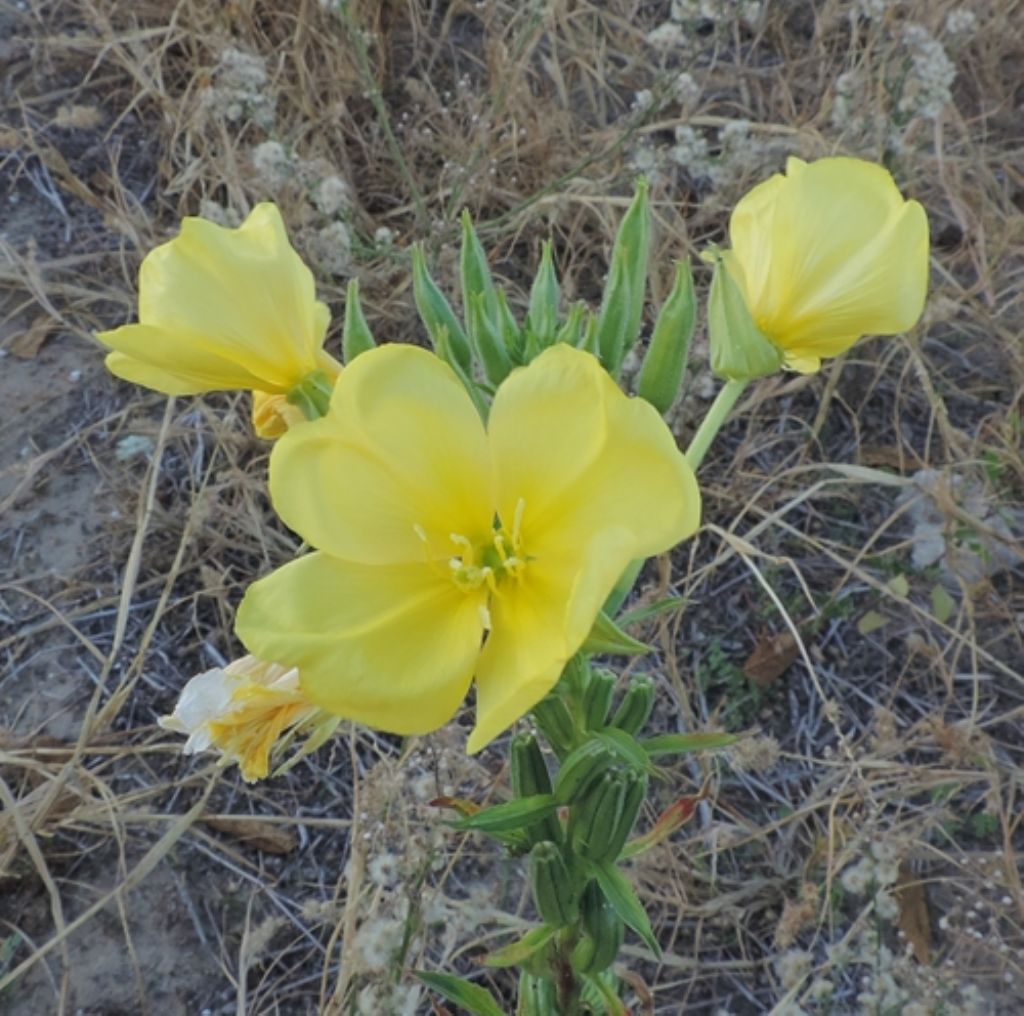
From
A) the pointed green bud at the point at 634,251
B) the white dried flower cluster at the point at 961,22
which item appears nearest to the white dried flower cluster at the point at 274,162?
the pointed green bud at the point at 634,251

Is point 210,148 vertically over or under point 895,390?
over

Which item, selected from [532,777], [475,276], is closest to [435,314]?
[475,276]

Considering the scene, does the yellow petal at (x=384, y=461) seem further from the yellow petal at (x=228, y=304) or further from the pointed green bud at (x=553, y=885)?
the pointed green bud at (x=553, y=885)

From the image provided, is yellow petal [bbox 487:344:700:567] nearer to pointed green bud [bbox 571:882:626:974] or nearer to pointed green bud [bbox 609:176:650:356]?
pointed green bud [bbox 609:176:650:356]

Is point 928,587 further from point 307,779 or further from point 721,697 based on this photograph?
point 307,779

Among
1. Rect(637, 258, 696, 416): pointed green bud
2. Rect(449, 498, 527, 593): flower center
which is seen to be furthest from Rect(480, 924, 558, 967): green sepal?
Rect(637, 258, 696, 416): pointed green bud

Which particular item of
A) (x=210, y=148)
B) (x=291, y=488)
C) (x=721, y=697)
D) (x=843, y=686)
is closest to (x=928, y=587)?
(x=843, y=686)

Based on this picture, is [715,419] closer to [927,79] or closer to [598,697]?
[598,697]
